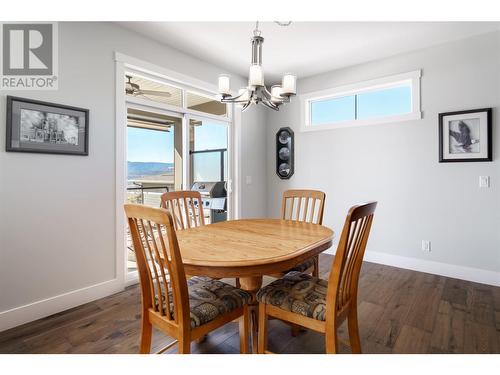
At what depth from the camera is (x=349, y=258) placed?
4.63 feet

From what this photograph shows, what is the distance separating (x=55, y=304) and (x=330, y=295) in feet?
7.54

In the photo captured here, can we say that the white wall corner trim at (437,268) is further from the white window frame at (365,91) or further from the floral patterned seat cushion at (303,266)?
the floral patterned seat cushion at (303,266)

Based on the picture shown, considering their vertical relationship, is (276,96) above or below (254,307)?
above

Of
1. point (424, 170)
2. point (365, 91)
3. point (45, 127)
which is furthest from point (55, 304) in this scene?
point (365, 91)

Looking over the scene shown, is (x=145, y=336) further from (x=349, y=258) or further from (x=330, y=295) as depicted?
(x=349, y=258)

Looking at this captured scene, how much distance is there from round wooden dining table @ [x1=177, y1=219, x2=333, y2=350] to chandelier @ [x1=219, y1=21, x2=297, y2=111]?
99 centimetres

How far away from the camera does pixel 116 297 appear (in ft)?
8.52

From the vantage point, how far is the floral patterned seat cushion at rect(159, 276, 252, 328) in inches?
52.6

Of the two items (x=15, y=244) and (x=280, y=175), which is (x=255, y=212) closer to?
(x=280, y=175)

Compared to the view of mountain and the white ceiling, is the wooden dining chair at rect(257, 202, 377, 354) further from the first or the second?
the white ceiling

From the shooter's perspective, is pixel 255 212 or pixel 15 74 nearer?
pixel 15 74

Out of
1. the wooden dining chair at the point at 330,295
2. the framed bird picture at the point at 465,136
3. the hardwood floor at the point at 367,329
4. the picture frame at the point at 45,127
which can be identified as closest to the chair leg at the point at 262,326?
the wooden dining chair at the point at 330,295

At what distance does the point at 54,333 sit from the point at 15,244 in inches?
29.3
